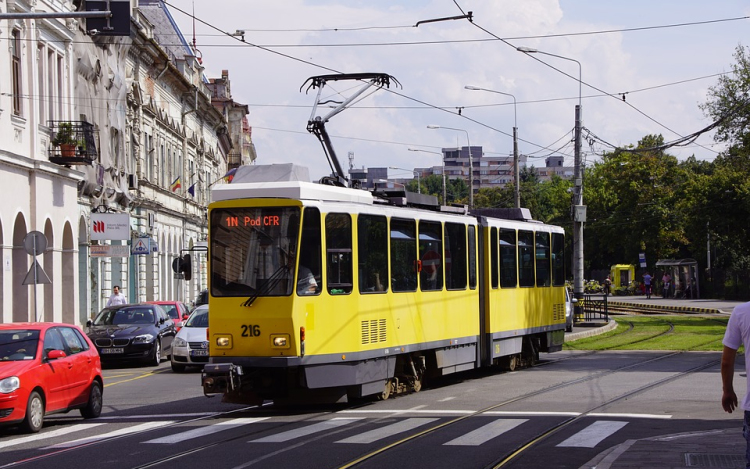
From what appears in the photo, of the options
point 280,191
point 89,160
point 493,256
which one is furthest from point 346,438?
point 89,160

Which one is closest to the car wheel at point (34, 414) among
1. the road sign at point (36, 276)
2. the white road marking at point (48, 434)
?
the white road marking at point (48, 434)

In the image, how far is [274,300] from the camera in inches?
603

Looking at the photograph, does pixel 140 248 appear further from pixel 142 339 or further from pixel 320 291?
pixel 320 291

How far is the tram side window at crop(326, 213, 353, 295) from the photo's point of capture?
1588cm

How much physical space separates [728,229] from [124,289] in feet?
111

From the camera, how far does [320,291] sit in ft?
51.5

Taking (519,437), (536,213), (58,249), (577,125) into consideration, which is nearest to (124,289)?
(58,249)

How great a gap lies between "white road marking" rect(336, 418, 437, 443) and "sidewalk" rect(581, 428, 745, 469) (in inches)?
109

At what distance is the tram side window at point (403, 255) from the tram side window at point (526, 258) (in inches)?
212

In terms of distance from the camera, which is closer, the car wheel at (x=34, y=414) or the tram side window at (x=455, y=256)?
the car wheel at (x=34, y=414)

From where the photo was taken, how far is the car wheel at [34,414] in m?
14.5

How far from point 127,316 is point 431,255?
41.4ft

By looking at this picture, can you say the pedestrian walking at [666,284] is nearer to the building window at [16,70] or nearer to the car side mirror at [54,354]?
the building window at [16,70]

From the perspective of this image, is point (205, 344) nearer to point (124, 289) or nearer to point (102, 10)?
point (102, 10)
